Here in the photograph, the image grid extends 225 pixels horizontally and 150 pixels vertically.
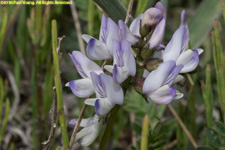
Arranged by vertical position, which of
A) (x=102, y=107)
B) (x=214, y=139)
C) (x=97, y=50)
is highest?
(x=97, y=50)

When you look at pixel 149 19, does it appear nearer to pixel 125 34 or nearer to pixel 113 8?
pixel 125 34

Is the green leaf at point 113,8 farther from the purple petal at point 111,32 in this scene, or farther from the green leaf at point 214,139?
the green leaf at point 214,139

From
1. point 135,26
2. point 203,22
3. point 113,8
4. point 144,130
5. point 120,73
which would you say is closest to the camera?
point 144,130

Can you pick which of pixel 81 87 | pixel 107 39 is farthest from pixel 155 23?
pixel 81 87

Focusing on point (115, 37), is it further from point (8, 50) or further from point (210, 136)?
point (8, 50)

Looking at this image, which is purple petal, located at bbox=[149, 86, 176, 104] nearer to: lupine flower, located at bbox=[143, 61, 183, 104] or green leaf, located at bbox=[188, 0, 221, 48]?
lupine flower, located at bbox=[143, 61, 183, 104]

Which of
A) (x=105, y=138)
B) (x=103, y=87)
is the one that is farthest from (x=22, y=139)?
(x=103, y=87)
